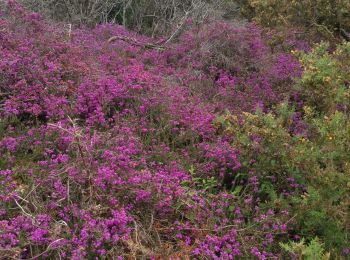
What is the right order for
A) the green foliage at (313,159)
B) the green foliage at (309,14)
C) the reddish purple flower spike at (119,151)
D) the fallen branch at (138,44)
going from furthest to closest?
the fallen branch at (138,44)
the green foliage at (309,14)
the green foliage at (313,159)
the reddish purple flower spike at (119,151)

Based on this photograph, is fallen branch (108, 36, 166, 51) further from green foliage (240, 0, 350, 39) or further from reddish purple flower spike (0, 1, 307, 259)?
green foliage (240, 0, 350, 39)

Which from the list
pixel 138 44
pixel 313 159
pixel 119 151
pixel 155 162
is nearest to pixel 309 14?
pixel 138 44

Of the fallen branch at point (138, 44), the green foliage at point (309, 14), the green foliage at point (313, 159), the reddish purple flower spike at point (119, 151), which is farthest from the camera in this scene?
the fallen branch at point (138, 44)

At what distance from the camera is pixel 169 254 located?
4.13 m

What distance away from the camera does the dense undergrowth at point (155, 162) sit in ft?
13.3

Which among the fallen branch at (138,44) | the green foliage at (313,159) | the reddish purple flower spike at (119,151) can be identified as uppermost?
the green foliage at (313,159)

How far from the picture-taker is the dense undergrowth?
405cm

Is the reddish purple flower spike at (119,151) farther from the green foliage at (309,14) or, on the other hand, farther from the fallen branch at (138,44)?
the green foliage at (309,14)

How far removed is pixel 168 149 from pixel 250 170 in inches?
38.5

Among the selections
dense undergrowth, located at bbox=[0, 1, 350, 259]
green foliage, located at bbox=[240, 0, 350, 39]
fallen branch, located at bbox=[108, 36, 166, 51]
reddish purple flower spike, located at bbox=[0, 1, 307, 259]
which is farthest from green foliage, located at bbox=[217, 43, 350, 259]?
fallen branch, located at bbox=[108, 36, 166, 51]

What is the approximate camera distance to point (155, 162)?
5.47m

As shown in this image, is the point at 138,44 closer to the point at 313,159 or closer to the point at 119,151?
the point at 119,151

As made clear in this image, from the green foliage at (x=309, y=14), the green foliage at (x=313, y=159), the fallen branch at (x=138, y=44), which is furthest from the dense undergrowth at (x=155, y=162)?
the green foliage at (x=309, y=14)

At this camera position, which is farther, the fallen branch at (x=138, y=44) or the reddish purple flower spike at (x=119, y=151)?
the fallen branch at (x=138, y=44)
